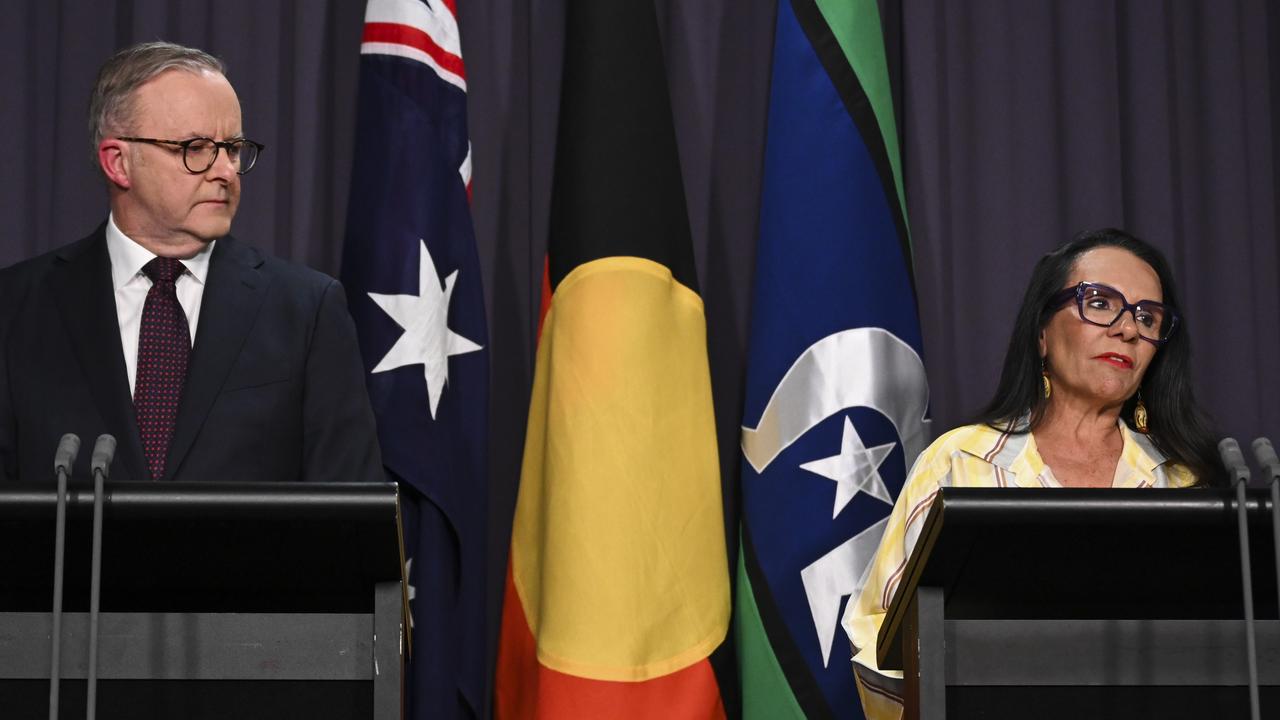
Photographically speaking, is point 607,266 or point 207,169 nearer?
point 207,169

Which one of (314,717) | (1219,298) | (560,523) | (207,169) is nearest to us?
(314,717)

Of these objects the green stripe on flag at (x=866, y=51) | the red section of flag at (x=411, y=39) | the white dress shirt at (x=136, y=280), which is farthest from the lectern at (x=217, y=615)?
the green stripe on flag at (x=866, y=51)

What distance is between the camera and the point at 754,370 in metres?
3.30

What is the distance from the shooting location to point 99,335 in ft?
8.05

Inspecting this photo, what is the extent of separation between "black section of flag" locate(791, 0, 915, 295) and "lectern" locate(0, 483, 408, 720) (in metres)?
1.97

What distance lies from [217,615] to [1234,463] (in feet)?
3.47

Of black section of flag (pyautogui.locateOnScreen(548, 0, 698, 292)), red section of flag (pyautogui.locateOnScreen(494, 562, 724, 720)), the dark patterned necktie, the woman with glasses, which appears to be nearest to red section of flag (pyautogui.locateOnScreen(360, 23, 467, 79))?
black section of flag (pyautogui.locateOnScreen(548, 0, 698, 292))

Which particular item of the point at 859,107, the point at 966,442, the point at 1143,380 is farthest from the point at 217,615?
the point at 859,107

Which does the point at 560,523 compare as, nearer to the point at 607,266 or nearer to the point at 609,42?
the point at 607,266

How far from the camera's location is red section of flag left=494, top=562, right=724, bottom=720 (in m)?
2.93

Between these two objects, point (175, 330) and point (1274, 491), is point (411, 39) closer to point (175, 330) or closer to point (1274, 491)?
point (175, 330)

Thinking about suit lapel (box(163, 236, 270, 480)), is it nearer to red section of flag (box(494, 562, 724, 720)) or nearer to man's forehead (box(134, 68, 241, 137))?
man's forehead (box(134, 68, 241, 137))

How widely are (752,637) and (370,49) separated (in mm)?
1485

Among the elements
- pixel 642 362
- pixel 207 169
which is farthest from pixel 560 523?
pixel 207 169
